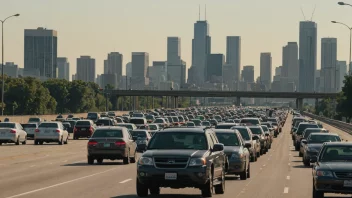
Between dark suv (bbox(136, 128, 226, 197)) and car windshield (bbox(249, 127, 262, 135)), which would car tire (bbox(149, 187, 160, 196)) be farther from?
car windshield (bbox(249, 127, 262, 135))

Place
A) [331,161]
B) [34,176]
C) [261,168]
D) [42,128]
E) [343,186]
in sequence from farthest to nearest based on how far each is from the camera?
[42,128] < [261,168] < [34,176] < [331,161] < [343,186]

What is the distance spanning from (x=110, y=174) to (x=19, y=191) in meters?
8.16

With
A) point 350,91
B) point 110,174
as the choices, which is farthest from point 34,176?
point 350,91

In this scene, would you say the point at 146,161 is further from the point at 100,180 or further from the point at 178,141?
the point at 100,180

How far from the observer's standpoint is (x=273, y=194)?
24.7 metres

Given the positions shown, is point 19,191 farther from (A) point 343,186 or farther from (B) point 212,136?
(A) point 343,186

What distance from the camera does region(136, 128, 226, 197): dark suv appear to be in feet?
71.1

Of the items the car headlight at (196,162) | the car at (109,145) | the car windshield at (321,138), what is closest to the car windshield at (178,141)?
the car headlight at (196,162)


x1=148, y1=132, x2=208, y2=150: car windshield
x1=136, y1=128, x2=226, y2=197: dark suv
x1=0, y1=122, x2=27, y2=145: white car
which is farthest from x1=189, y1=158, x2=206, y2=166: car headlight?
x1=0, y1=122, x2=27, y2=145: white car

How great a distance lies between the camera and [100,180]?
28.7 meters

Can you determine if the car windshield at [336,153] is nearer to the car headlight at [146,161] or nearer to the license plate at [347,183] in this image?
the license plate at [347,183]

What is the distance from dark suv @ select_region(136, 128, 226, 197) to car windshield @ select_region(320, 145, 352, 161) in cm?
252

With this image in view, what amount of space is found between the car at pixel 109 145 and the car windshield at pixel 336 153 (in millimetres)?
15218

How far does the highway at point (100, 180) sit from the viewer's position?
2391 centimetres
